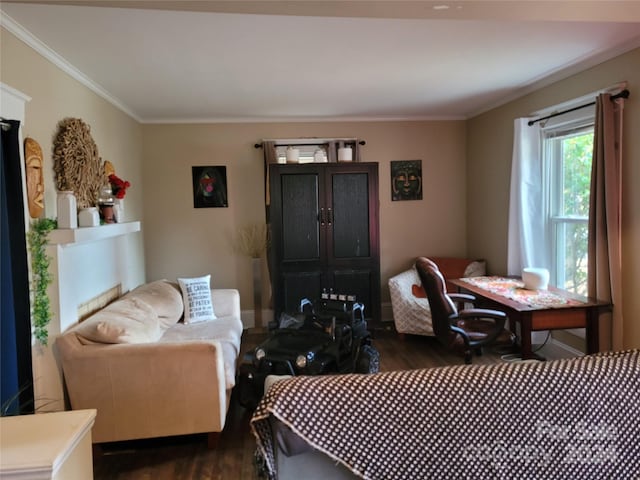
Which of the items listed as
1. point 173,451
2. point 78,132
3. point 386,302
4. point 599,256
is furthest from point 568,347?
point 78,132

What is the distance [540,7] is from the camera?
1.82 meters

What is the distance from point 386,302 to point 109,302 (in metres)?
2.99

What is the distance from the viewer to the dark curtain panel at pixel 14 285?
2.08 metres

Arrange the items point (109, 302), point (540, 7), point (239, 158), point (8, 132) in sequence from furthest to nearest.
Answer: point (239, 158) < point (109, 302) < point (8, 132) < point (540, 7)

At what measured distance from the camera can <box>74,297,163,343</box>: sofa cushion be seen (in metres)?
2.57

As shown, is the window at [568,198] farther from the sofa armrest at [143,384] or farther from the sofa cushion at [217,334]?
the sofa armrest at [143,384]

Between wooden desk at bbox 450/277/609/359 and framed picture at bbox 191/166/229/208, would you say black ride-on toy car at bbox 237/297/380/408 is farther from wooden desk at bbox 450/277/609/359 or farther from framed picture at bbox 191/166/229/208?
framed picture at bbox 191/166/229/208

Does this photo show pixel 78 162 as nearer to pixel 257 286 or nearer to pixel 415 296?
pixel 257 286

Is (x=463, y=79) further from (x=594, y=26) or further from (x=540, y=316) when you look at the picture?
(x=540, y=316)

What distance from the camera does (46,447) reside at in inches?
55.8

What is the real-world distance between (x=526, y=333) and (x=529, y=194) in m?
1.54

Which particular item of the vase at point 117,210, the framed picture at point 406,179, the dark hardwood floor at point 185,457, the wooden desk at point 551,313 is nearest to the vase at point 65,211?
the vase at point 117,210

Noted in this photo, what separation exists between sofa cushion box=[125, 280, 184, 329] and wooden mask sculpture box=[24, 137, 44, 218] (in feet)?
4.29

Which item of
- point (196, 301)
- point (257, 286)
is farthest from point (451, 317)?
point (257, 286)
